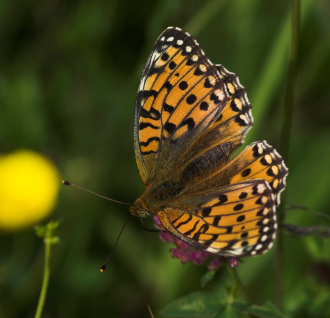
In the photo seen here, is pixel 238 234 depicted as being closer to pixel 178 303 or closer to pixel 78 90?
pixel 178 303

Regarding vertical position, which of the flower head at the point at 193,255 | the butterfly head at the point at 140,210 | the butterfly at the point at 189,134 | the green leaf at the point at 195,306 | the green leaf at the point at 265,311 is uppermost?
the butterfly at the point at 189,134

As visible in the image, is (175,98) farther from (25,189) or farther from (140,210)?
(25,189)

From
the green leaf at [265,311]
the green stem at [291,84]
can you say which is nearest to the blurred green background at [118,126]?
the green stem at [291,84]

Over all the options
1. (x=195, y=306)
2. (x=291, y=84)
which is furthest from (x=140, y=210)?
(x=291, y=84)

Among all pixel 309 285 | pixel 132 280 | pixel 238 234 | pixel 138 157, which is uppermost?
pixel 138 157

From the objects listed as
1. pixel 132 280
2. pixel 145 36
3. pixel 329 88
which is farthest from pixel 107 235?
pixel 329 88

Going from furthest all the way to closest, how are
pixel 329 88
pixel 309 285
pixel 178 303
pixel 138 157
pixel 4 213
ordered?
pixel 329 88 → pixel 4 213 → pixel 309 285 → pixel 138 157 → pixel 178 303

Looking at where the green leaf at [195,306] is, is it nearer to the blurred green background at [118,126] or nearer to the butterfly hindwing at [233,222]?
the butterfly hindwing at [233,222]
